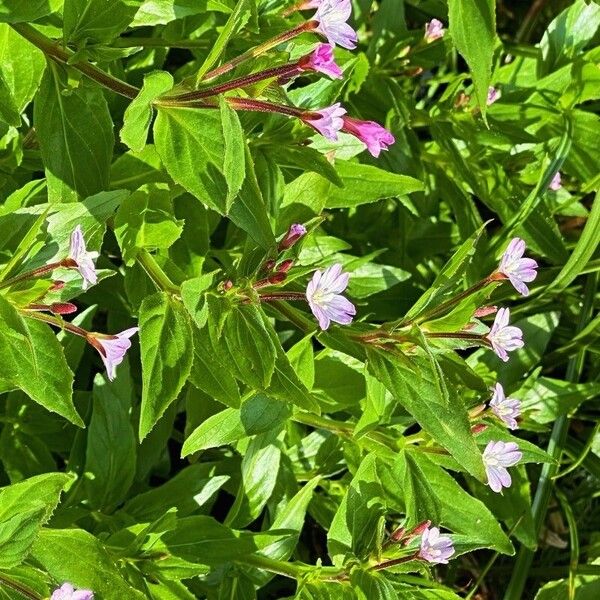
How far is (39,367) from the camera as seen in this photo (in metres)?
1.15

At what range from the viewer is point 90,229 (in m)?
1.20

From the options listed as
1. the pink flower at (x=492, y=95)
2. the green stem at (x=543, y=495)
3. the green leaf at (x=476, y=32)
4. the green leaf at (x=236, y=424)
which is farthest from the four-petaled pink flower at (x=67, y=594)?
the pink flower at (x=492, y=95)

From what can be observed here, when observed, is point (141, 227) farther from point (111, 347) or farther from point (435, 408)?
point (435, 408)

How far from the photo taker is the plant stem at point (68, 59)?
122 cm

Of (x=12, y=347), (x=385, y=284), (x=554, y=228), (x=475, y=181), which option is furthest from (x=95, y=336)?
(x=554, y=228)

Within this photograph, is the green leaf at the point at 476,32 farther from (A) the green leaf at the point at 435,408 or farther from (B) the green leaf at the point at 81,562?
(B) the green leaf at the point at 81,562

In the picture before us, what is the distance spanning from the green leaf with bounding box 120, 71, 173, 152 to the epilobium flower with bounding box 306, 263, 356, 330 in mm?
289

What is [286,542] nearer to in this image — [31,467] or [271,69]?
[31,467]

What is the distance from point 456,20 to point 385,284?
628 millimetres

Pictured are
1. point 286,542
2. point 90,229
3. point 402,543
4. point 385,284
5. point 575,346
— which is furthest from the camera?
point 575,346

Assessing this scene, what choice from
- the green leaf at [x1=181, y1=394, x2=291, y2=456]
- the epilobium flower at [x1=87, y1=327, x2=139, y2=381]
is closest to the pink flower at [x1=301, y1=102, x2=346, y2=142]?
the epilobium flower at [x1=87, y1=327, x2=139, y2=381]

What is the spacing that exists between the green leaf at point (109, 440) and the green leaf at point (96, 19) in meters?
0.60

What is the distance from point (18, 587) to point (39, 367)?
27cm

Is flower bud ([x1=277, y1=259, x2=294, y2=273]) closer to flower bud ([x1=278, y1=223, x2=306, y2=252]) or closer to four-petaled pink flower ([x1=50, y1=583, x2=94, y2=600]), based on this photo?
flower bud ([x1=278, y1=223, x2=306, y2=252])
